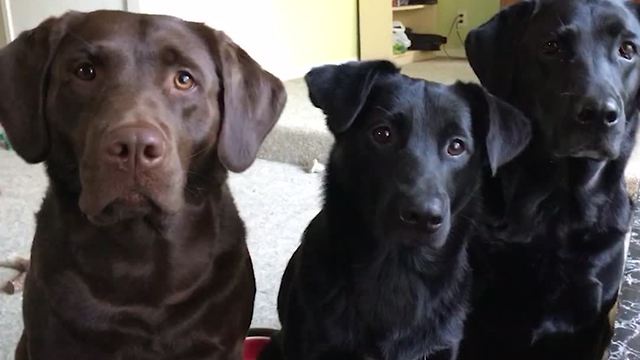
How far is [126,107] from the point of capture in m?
1.20

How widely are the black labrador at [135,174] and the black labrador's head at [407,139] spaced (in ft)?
0.44

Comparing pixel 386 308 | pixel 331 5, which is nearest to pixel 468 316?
pixel 386 308

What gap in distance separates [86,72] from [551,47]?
948mm

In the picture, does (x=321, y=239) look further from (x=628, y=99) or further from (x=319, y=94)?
(x=628, y=99)

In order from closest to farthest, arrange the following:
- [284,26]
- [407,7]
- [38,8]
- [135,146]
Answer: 1. [135,146]
2. [38,8]
3. [284,26]
4. [407,7]

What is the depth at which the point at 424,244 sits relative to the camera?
1.37 metres

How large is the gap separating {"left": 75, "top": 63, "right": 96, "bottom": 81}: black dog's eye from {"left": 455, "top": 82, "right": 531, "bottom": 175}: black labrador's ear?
2.31 ft

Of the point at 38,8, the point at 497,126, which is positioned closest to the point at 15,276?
the point at 497,126

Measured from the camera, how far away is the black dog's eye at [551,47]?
1585 millimetres

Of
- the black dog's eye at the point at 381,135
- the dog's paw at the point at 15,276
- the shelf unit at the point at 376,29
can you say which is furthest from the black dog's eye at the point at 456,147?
the shelf unit at the point at 376,29

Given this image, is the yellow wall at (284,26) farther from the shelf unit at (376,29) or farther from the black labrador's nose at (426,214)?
the black labrador's nose at (426,214)

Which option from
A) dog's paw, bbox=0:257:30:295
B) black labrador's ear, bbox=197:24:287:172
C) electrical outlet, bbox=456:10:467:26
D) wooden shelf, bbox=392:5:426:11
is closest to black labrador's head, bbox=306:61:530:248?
black labrador's ear, bbox=197:24:287:172

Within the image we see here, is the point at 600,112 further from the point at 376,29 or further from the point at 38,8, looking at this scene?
the point at 376,29

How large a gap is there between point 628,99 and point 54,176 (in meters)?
1.17
